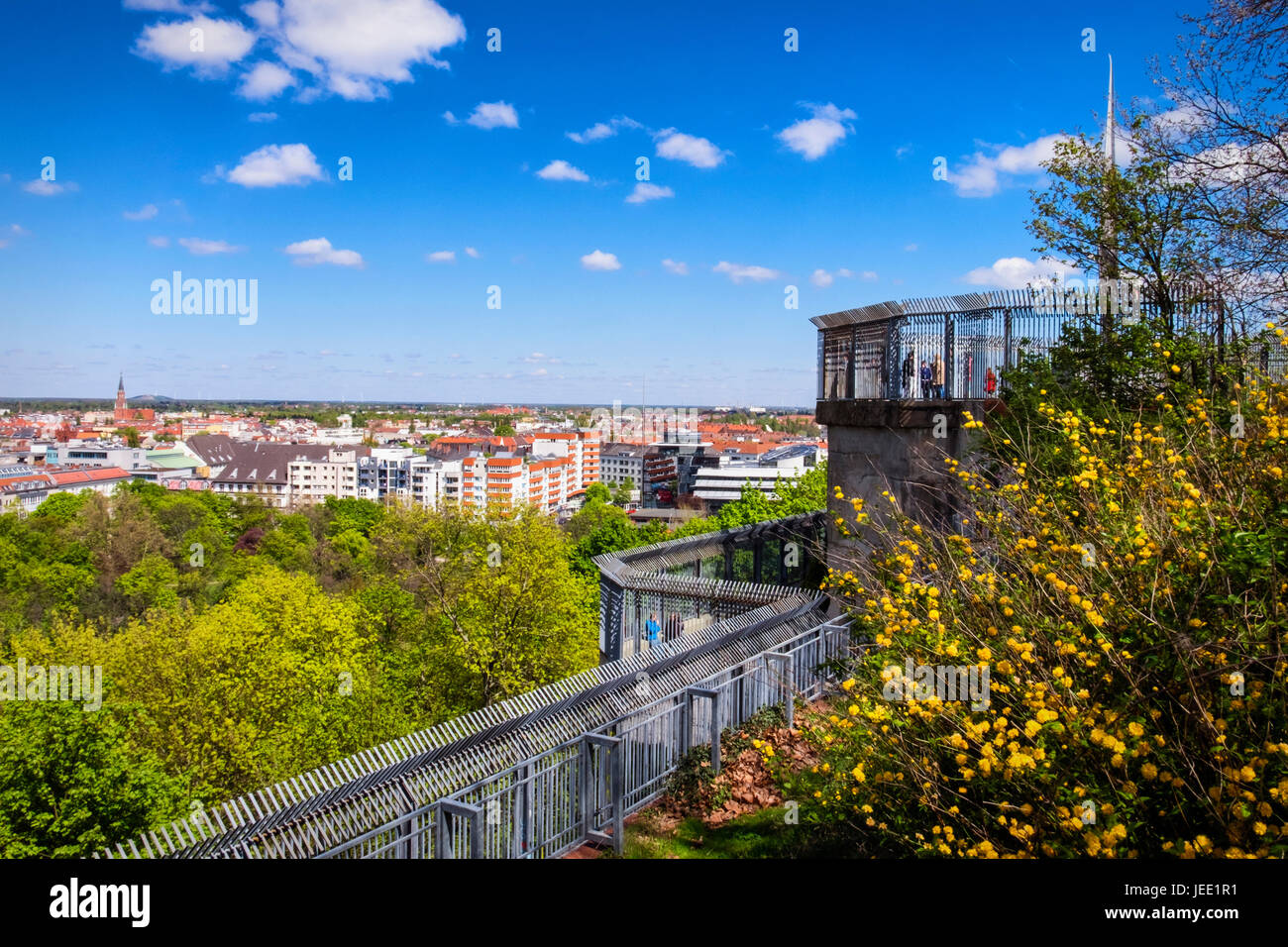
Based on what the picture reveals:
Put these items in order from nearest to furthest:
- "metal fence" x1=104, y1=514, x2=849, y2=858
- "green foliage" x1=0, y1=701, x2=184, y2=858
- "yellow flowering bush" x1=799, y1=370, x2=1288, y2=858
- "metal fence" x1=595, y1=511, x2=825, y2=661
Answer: "yellow flowering bush" x1=799, y1=370, x2=1288, y2=858, "metal fence" x1=104, y1=514, x2=849, y2=858, "metal fence" x1=595, y1=511, x2=825, y2=661, "green foliage" x1=0, y1=701, x2=184, y2=858

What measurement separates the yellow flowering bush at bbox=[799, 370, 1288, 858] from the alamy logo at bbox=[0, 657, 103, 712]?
19550 millimetres

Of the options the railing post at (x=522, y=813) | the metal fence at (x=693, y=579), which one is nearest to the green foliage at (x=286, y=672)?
the metal fence at (x=693, y=579)

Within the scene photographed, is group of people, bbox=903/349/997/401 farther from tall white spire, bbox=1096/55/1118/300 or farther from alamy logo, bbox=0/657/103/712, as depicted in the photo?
alamy logo, bbox=0/657/103/712

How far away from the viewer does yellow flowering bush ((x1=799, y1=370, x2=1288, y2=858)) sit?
3775 millimetres

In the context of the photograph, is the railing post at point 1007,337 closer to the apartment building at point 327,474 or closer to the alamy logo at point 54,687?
the alamy logo at point 54,687

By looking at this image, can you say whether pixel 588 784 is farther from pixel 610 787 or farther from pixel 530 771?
pixel 530 771

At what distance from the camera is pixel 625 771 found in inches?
308

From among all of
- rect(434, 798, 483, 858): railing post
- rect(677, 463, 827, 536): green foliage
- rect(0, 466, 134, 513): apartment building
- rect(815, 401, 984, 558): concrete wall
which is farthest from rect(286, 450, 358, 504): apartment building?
rect(434, 798, 483, 858): railing post
